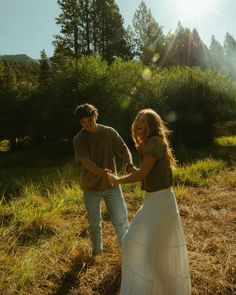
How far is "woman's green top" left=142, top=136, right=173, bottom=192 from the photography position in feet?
11.5

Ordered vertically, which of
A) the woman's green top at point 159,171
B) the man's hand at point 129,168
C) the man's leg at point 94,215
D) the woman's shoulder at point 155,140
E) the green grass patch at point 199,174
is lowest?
the green grass patch at point 199,174

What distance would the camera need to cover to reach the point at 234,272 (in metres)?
4.79

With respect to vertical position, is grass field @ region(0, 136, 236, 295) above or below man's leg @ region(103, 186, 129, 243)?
below

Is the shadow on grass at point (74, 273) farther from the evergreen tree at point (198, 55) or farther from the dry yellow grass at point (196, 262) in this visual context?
the evergreen tree at point (198, 55)

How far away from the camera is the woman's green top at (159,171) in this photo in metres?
3.49

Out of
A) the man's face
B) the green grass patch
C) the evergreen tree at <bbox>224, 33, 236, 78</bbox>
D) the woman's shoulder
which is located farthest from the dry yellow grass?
the evergreen tree at <bbox>224, 33, 236, 78</bbox>

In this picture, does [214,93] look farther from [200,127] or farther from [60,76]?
[60,76]

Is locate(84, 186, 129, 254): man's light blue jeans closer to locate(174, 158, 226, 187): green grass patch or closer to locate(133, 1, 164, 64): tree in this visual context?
locate(174, 158, 226, 187): green grass patch

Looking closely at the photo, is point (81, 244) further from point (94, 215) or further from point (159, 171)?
point (159, 171)

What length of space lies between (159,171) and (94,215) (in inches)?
71.1

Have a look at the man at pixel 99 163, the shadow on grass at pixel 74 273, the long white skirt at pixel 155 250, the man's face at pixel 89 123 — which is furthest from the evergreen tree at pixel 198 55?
the long white skirt at pixel 155 250

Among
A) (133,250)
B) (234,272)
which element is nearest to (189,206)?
(234,272)

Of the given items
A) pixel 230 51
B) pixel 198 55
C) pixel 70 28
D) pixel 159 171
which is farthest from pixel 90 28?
pixel 230 51

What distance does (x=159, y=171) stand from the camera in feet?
11.8
